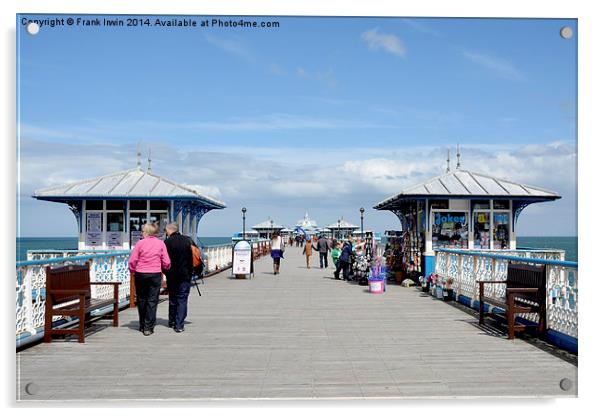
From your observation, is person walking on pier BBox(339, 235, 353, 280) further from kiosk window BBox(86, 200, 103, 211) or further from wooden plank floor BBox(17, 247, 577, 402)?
wooden plank floor BBox(17, 247, 577, 402)

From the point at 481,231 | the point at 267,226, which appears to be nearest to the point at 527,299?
the point at 481,231

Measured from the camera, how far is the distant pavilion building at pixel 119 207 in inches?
693

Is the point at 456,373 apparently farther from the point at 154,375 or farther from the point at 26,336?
the point at 26,336

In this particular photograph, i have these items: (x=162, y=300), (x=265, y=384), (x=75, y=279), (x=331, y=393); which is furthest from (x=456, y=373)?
(x=162, y=300)

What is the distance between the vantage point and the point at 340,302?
12.4 meters

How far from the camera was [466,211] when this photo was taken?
1634 cm

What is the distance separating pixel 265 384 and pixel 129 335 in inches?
131

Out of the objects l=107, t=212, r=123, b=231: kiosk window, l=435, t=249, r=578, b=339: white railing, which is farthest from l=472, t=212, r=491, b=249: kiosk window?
l=107, t=212, r=123, b=231: kiosk window

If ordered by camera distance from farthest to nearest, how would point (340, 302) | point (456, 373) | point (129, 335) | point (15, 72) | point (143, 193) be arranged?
point (143, 193) → point (340, 302) → point (129, 335) → point (456, 373) → point (15, 72)

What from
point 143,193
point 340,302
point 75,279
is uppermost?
point 143,193

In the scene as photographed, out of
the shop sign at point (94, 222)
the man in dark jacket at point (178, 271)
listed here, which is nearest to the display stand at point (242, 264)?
the shop sign at point (94, 222)

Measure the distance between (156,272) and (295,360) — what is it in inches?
107

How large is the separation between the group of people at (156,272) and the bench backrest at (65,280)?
68 cm

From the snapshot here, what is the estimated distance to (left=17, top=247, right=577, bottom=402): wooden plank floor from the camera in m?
5.49
